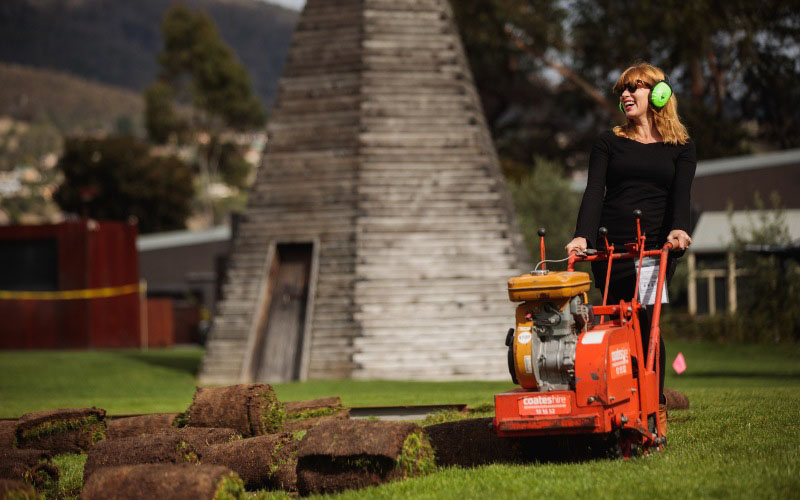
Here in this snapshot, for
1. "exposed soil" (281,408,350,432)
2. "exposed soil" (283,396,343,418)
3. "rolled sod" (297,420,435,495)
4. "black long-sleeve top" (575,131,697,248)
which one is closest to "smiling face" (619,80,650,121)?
"black long-sleeve top" (575,131,697,248)

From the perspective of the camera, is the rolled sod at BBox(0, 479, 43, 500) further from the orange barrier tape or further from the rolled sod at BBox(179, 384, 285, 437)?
the orange barrier tape

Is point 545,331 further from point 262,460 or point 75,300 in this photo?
point 75,300

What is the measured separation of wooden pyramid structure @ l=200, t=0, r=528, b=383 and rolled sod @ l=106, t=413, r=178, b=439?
12.4 m

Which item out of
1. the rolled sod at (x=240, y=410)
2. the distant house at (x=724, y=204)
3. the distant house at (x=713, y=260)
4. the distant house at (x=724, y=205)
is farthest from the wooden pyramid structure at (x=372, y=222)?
the distant house at (x=724, y=204)

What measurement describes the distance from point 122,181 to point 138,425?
76.0m

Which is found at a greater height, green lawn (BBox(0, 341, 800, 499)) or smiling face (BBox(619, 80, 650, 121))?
smiling face (BBox(619, 80, 650, 121))

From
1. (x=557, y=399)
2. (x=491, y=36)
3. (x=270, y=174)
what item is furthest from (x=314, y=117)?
(x=491, y=36)

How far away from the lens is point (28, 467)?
29.1ft

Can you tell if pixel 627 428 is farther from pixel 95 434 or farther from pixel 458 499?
pixel 95 434

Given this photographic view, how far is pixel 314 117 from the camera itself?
25.1m

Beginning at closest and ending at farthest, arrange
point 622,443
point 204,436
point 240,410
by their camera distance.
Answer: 1. point 622,443
2. point 204,436
3. point 240,410

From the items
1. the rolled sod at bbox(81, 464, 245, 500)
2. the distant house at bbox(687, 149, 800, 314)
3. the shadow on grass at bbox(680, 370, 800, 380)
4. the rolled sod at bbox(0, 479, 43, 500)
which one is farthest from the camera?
the distant house at bbox(687, 149, 800, 314)

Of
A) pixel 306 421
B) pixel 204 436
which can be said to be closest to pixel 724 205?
pixel 306 421

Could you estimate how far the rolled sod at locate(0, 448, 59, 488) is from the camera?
8.75 meters
